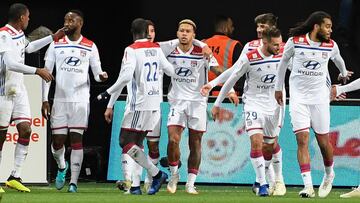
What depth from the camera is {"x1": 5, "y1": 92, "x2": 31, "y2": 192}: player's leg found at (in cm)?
2034

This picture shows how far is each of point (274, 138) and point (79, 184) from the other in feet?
13.1

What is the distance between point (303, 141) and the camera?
19.3 meters

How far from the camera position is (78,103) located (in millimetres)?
20969

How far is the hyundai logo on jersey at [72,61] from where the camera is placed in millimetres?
20844

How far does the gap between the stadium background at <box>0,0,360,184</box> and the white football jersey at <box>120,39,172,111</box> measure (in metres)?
4.70

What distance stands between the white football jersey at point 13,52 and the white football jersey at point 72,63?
0.70 meters

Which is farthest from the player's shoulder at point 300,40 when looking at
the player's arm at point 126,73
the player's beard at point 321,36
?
the player's arm at point 126,73

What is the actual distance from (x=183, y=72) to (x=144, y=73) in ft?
3.50

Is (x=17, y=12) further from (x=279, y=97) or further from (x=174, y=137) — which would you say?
(x=279, y=97)

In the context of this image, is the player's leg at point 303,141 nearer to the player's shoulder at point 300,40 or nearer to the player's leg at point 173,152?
the player's shoulder at point 300,40

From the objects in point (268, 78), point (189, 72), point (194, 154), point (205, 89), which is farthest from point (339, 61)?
point (194, 154)

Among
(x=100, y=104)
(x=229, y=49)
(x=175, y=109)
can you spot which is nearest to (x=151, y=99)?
(x=175, y=109)

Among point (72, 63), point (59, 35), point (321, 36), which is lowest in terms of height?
point (72, 63)

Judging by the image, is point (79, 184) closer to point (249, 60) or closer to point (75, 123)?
point (75, 123)
